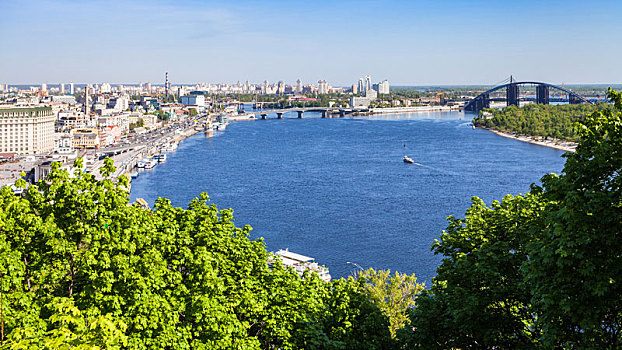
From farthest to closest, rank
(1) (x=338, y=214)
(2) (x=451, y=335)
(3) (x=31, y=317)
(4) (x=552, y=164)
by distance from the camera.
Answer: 1. (4) (x=552, y=164)
2. (1) (x=338, y=214)
3. (2) (x=451, y=335)
4. (3) (x=31, y=317)

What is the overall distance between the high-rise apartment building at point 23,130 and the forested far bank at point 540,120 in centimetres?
2841

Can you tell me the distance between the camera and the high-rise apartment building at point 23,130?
A: 29.7 m

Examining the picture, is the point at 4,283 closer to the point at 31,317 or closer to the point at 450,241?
the point at 31,317

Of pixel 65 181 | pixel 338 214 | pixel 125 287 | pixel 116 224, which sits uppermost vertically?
pixel 65 181

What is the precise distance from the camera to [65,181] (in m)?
4.08

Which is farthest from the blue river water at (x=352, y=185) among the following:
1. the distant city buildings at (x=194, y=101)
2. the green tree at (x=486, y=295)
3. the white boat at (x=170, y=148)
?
the distant city buildings at (x=194, y=101)

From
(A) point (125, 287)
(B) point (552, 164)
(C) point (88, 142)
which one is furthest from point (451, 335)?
(C) point (88, 142)

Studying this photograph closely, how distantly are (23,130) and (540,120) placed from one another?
3218cm

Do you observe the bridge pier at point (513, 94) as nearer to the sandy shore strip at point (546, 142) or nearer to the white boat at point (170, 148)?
the sandy shore strip at point (546, 142)

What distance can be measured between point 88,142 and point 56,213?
3159 centimetres

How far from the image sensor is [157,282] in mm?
3674

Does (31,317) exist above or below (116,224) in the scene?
below

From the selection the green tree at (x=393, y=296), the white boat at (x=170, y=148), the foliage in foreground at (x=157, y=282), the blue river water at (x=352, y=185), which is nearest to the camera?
Result: the foliage in foreground at (x=157, y=282)

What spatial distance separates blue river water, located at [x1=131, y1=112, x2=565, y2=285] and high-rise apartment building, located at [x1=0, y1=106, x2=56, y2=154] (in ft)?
23.9
